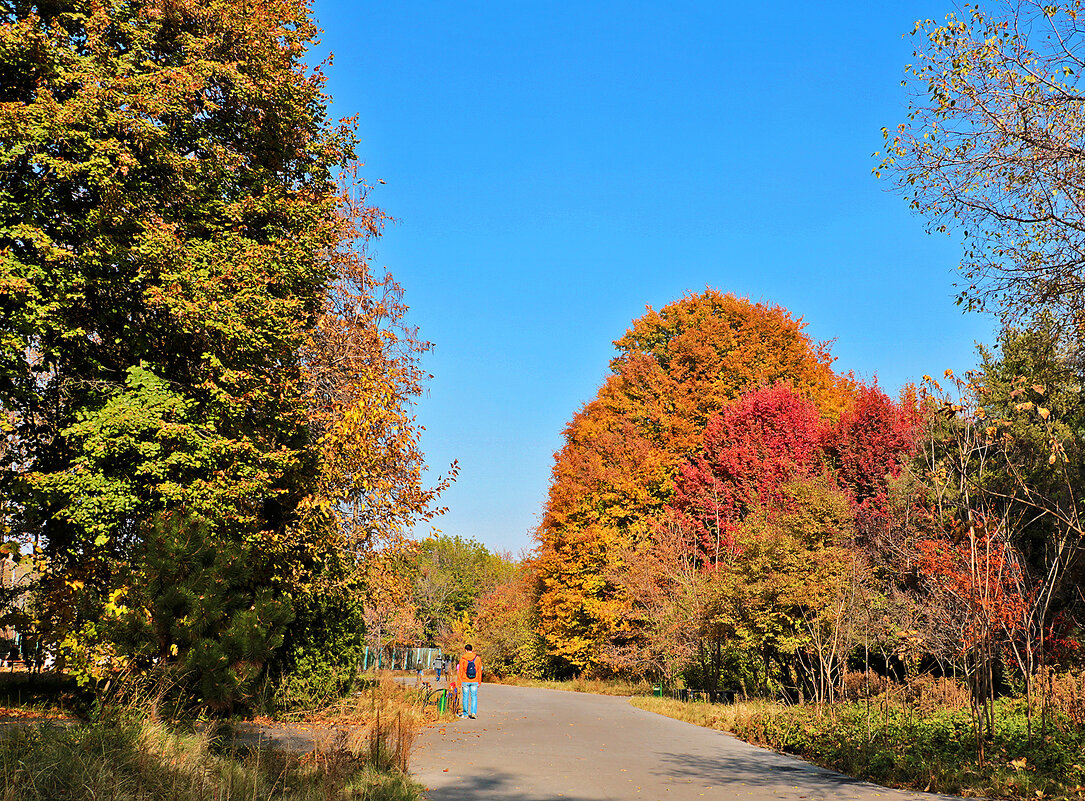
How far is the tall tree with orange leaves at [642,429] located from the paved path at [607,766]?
18.1m

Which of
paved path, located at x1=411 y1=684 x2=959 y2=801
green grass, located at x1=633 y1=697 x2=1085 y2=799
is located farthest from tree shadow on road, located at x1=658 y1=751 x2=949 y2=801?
green grass, located at x1=633 y1=697 x2=1085 y2=799

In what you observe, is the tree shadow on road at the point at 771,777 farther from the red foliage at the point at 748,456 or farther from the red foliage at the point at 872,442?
the red foliage at the point at 748,456

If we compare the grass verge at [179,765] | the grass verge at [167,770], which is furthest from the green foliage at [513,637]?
the grass verge at [167,770]

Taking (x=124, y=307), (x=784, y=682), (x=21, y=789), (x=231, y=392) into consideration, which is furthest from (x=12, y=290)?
(x=784, y=682)

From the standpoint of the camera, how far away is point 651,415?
1614 inches

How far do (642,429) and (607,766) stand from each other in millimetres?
29530

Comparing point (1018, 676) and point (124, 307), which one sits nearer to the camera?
point (124, 307)

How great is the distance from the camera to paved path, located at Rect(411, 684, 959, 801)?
10.1 meters

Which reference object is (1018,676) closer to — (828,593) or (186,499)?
(828,593)

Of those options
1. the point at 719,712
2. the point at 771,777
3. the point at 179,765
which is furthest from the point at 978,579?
the point at 179,765

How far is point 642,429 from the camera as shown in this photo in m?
41.4

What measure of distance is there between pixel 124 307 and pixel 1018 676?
21.0m

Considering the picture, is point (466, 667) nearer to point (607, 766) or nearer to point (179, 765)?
Result: point (607, 766)

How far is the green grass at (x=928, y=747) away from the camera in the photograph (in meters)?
10.2
